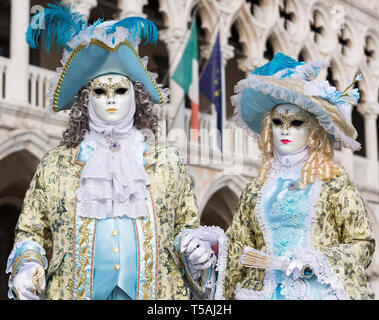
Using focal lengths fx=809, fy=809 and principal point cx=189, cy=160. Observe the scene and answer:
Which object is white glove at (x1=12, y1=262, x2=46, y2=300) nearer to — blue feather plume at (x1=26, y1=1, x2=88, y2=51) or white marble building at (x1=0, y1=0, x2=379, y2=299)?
blue feather plume at (x1=26, y1=1, x2=88, y2=51)

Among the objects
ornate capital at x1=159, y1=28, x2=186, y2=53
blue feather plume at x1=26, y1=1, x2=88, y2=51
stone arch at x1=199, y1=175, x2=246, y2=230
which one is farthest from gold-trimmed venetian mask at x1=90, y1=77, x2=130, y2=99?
ornate capital at x1=159, y1=28, x2=186, y2=53

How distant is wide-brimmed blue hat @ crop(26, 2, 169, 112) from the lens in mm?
3348

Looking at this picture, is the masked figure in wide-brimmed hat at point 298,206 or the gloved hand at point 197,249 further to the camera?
the masked figure in wide-brimmed hat at point 298,206

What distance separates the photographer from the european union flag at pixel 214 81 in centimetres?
1012

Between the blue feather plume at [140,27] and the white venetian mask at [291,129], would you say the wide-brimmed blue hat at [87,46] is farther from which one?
the white venetian mask at [291,129]

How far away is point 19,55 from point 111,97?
562 cm

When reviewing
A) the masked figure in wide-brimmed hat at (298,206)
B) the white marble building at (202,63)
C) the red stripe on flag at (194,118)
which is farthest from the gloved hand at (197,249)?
the red stripe on flag at (194,118)

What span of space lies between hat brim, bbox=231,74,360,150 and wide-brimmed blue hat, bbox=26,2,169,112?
1.76ft

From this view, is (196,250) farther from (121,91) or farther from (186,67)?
(186,67)

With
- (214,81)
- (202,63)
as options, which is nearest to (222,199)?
(214,81)

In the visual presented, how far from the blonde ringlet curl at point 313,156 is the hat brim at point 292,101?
44mm

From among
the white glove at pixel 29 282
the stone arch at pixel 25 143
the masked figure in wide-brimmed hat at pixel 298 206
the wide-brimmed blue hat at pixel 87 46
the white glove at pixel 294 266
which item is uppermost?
the stone arch at pixel 25 143
